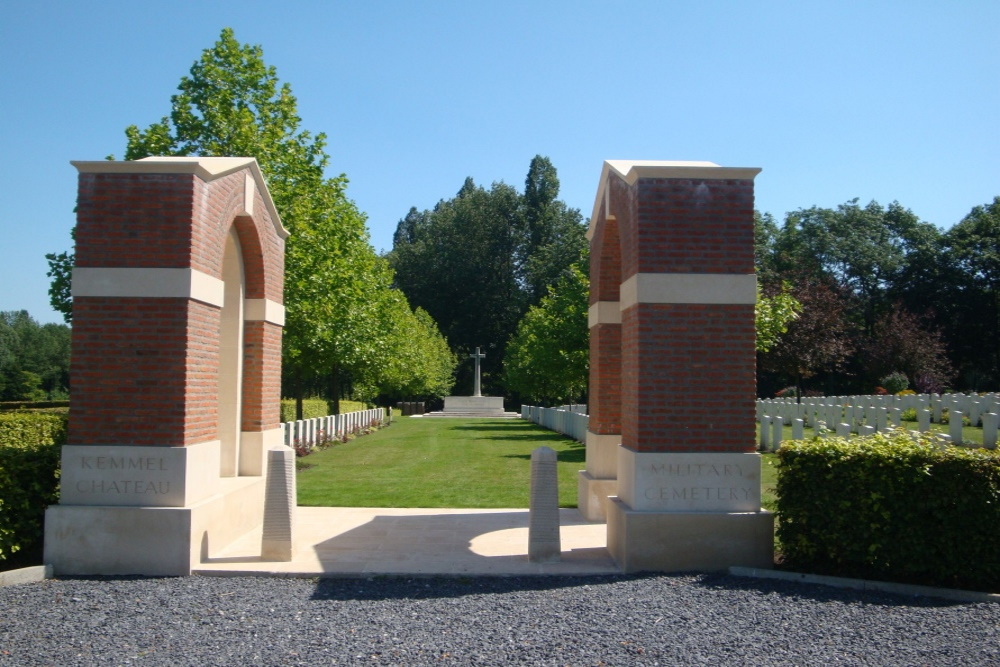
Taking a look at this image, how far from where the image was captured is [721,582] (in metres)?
6.91

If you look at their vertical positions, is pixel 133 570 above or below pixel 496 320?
below

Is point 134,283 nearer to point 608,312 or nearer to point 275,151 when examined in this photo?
point 608,312

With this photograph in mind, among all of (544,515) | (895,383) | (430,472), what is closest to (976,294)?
(895,383)

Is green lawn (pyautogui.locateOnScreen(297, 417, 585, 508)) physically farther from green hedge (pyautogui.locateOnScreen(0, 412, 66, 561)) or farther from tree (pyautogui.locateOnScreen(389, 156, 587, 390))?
tree (pyautogui.locateOnScreen(389, 156, 587, 390))

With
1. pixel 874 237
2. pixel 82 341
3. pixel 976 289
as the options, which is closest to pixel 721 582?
pixel 82 341

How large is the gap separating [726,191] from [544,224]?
55.2 m

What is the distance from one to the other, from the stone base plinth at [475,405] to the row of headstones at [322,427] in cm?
1746

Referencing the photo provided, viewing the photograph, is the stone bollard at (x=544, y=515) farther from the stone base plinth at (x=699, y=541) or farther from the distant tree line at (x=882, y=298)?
the distant tree line at (x=882, y=298)

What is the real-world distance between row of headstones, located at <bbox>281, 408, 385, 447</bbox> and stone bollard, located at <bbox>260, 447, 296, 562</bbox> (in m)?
8.61

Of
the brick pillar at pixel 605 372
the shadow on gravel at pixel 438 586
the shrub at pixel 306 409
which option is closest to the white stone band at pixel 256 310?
the shadow on gravel at pixel 438 586

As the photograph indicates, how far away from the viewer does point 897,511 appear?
265 inches

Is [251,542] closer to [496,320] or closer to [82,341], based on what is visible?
[82,341]

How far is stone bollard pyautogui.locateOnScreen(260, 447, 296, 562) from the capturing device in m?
7.61

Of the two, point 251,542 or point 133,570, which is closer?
point 133,570
